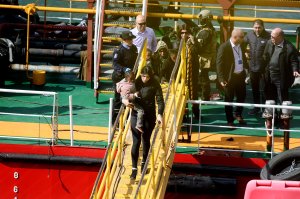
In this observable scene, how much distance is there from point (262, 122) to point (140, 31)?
242cm

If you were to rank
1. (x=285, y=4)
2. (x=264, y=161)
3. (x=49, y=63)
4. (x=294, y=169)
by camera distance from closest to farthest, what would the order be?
(x=294, y=169), (x=264, y=161), (x=285, y=4), (x=49, y=63)

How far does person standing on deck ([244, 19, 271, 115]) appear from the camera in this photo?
49.1 feet

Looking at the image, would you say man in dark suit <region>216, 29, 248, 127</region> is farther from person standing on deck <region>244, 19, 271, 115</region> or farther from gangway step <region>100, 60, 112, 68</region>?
gangway step <region>100, 60, 112, 68</region>

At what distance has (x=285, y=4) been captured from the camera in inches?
652

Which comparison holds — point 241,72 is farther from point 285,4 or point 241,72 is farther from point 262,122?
point 285,4

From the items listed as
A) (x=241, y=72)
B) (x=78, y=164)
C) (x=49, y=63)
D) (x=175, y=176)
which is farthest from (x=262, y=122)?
(x=49, y=63)

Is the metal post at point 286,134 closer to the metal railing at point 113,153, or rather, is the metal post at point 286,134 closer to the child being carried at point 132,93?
the metal railing at point 113,153

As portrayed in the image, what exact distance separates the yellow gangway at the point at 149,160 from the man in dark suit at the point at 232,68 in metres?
0.91

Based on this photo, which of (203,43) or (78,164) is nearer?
(78,164)

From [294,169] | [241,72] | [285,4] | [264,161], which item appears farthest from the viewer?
[285,4]

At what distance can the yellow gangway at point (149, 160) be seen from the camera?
1204cm

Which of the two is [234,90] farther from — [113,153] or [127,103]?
[113,153]

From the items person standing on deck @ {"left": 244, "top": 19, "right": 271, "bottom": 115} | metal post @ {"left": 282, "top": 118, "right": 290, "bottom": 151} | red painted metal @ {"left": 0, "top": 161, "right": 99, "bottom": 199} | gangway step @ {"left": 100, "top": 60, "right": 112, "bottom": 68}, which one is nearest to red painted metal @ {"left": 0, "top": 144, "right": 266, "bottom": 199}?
red painted metal @ {"left": 0, "top": 161, "right": 99, "bottom": 199}

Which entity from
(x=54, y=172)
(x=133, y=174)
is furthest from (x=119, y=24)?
(x=133, y=174)
